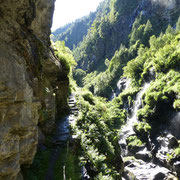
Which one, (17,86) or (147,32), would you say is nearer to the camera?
(17,86)

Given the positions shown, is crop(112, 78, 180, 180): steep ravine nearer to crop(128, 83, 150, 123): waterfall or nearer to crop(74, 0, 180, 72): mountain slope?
crop(128, 83, 150, 123): waterfall

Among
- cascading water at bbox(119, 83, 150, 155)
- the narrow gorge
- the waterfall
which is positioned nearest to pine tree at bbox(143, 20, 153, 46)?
the narrow gorge

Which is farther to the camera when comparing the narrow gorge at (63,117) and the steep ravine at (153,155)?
the steep ravine at (153,155)

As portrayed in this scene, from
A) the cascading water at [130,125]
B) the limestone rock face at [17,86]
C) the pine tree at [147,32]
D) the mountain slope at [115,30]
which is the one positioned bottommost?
the limestone rock face at [17,86]

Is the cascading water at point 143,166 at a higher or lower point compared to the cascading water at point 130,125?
lower

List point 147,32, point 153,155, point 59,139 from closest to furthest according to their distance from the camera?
point 59,139, point 153,155, point 147,32

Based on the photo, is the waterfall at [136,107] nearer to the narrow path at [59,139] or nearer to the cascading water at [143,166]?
the cascading water at [143,166]

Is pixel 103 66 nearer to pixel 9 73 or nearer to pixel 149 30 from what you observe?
pixel 149 30

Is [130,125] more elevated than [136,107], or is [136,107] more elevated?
[136,107]

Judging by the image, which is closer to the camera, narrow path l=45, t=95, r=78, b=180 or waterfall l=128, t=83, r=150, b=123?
narrow path l=45, t=95, r=78, b=180

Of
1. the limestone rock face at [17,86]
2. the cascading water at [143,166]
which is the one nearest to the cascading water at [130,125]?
the cascading water at [143,166]

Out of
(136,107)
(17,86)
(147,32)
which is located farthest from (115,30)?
(17,86)

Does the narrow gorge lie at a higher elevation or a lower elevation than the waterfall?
lower

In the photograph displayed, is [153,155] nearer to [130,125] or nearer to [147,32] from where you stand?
[130,125]
